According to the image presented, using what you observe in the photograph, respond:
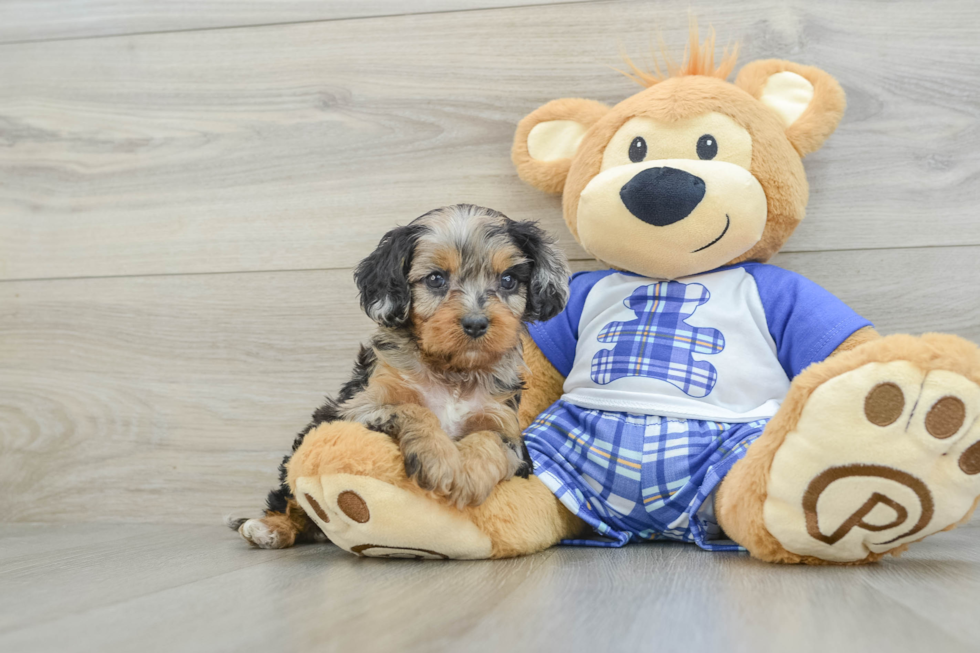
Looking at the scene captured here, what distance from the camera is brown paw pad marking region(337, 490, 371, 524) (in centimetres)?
147

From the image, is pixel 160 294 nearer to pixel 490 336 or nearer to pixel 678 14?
pixel 490 336

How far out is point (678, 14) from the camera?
2.20m

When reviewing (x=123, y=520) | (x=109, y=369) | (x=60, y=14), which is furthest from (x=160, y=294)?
(x=60, y=14)

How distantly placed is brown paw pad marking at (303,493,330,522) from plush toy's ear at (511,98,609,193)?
1.05 metres

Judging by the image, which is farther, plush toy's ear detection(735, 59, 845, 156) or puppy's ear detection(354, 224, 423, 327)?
plush toy's ear detection(735, 59, 845, 156)

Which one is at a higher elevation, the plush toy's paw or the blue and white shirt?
the blue and white shirt

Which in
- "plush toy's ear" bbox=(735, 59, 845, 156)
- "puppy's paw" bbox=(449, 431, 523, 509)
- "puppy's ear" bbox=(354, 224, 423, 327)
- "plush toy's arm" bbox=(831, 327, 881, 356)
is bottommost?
"puppy's paw" bbox=(449, 431, 523, 509)

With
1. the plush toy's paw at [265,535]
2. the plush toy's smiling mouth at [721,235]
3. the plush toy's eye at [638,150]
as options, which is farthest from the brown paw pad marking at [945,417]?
the plush toy's paw at [265,535]

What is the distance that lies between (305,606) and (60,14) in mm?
2308

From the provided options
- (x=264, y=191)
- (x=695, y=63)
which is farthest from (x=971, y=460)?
(x=264, y=191)

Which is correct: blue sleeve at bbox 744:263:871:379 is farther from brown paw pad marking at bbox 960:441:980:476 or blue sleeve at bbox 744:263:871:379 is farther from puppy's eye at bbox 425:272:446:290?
puppy's eye at bbox 425:272:446:290

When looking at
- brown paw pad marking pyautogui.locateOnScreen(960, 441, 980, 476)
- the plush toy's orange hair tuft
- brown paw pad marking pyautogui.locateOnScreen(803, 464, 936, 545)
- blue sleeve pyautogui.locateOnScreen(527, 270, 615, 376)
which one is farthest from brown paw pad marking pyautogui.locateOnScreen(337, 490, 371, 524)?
the plush toy's orange hair tuft

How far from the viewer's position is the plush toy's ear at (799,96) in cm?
190

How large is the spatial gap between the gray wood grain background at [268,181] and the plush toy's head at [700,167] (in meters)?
0.25
